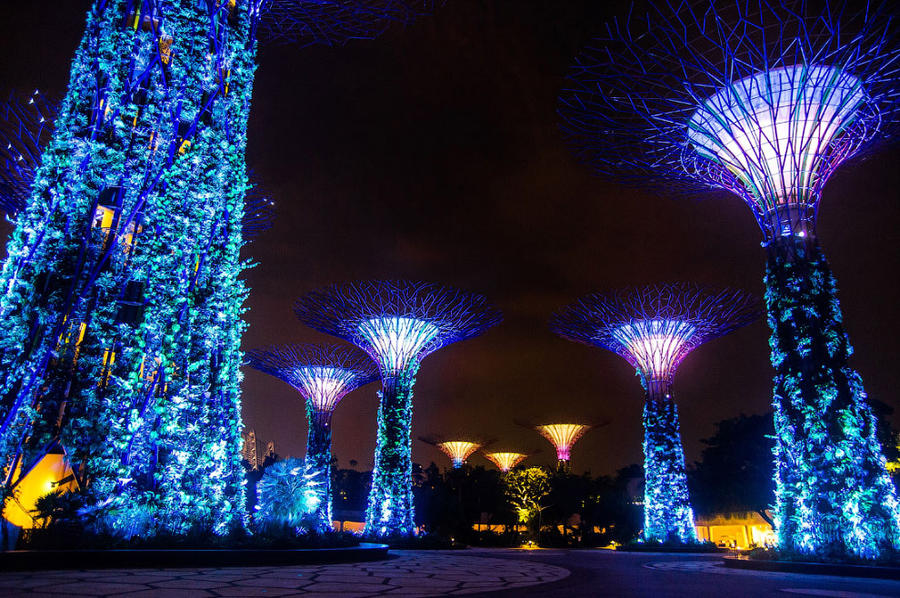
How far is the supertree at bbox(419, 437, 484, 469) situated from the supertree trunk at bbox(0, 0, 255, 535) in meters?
39.7

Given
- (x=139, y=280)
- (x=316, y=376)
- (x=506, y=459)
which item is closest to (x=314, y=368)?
(x=316, y=376)

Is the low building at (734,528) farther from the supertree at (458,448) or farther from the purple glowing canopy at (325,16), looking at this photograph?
the purple glowing canopy at (325,16)

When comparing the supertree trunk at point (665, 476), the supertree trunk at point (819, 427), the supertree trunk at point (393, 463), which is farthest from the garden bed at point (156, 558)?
the supertree trunk at point (665, 476)

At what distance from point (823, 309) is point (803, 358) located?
103 cm

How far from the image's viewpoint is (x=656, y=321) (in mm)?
22391

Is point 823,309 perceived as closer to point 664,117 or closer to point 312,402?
point 664,117

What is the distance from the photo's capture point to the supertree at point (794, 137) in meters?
10.1

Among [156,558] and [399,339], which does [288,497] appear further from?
[399,339]

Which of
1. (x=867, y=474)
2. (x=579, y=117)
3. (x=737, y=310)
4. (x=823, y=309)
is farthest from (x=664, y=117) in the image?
(x=737, y=310)

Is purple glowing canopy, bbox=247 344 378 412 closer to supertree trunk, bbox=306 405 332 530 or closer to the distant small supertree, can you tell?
supertree trunk, bbox=306 405 332 530

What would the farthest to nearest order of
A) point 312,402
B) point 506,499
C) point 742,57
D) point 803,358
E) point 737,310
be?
point 506,499
point 312,402
point 737,310
point 742,57
point 803,358

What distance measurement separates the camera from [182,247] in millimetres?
9227

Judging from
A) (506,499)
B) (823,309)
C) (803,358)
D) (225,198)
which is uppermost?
(225,198)

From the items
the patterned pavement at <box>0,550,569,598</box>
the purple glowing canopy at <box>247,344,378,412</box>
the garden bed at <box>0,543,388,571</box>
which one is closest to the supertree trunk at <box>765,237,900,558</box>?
the patterned pavement at <box>0,550,569,598</box>
